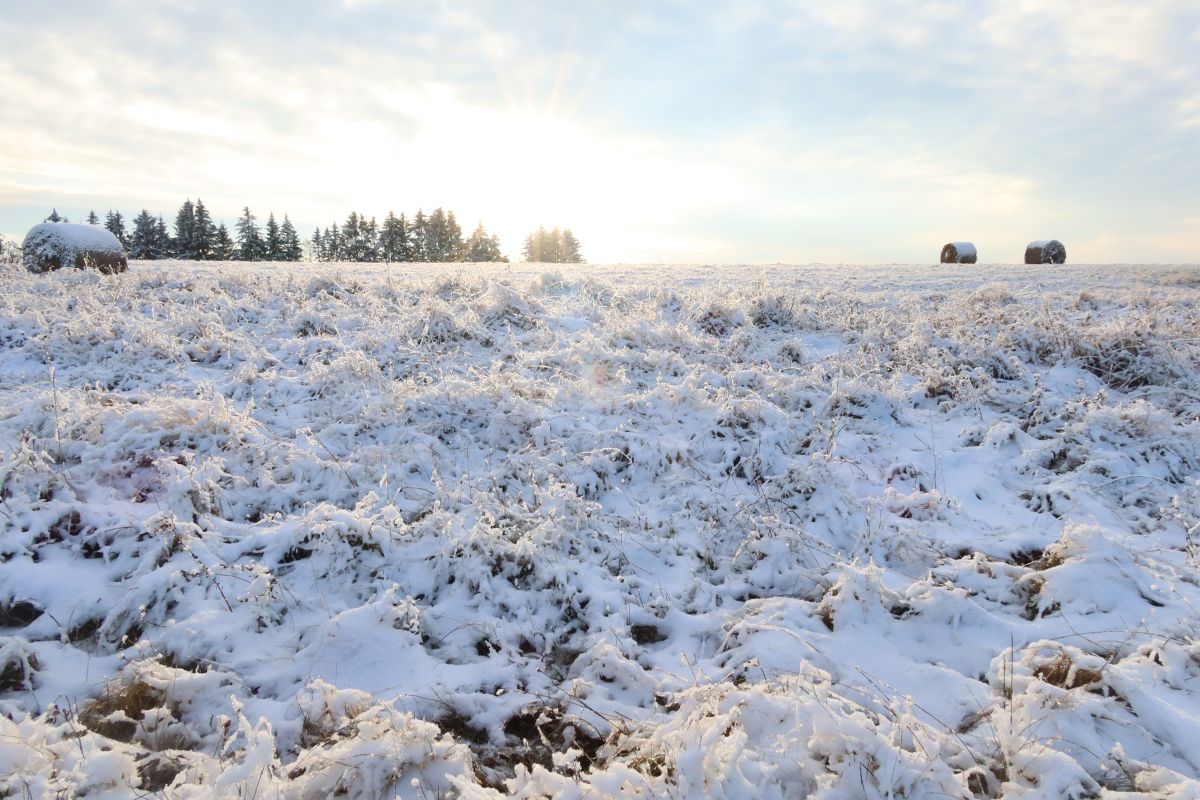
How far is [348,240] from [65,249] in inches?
2059

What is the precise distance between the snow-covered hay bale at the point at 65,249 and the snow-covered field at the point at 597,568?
760 cm

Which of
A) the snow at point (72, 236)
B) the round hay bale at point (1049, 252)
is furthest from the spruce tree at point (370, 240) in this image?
the round hay bale at point (1049, 252)

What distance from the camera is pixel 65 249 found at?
13586mm

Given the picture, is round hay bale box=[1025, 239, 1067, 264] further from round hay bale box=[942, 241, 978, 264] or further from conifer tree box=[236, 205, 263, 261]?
conifer tree box=[236, 205, 263, 261]

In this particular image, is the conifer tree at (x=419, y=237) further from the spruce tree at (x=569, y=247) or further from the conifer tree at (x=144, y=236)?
the conifer tree at (x=144, y=236)

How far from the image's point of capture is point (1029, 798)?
2.22 m

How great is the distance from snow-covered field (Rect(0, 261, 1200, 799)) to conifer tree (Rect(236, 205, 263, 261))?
52.9 meters

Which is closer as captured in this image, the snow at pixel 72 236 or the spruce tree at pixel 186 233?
the snow at pixel 72 236

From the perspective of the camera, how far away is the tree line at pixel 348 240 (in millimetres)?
52688

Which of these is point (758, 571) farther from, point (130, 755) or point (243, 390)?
point (243, 390)

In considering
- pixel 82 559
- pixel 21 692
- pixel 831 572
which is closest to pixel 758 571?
pixel 831 572

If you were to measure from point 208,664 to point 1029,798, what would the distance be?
151 inches

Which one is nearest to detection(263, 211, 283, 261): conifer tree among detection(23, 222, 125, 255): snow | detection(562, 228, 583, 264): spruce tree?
detection(562, 228, 583, 264): spruce tree

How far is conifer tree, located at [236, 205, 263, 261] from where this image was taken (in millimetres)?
52856
